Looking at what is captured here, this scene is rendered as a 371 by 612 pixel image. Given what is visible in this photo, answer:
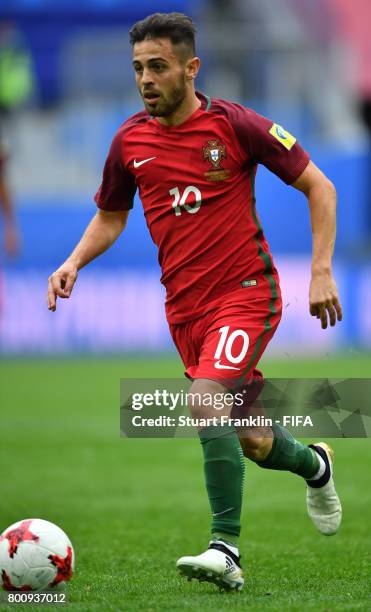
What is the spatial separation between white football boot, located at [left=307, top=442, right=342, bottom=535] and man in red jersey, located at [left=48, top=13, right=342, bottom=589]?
0.32 m

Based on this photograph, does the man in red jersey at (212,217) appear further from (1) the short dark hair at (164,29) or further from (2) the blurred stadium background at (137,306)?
(2) the blurred stadium background at (137,306)

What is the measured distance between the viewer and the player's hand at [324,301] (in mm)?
5176

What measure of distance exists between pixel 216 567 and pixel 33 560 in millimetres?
724

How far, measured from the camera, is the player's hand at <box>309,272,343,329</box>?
Answer: 5.18 meters

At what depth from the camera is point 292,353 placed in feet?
64.7

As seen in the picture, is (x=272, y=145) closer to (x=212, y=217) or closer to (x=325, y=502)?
(x=212, y=217)

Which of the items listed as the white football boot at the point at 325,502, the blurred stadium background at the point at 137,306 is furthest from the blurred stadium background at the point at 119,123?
the white football boot at the point at 325,502

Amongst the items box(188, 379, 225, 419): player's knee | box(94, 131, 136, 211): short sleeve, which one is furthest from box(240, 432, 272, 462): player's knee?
box(94, 131, 136, 211): short sleeve

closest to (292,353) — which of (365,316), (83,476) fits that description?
(365,316)

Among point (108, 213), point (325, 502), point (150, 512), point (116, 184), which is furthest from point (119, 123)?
point (325, 502)

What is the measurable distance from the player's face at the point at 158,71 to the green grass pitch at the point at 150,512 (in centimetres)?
209

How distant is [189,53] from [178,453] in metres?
6.15

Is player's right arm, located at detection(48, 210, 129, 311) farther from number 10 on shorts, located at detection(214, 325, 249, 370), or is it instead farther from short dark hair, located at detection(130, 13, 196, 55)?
short dark hair, located at detection(130, 13, 196, 55)

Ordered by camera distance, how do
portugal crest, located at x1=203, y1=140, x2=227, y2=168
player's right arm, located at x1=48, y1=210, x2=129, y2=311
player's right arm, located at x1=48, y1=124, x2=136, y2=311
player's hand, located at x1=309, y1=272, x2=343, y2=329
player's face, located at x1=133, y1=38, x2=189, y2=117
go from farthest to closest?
player's right arm, located at x1=48, y1=124, x2=136, y2=311
player's right arm, located at x1=48, y1=210, x2=129, y2=311
portugal crest, located at x1=203, y1=140, x2=227, y2=168
player's face, located at x1=133, y1=38, x2=189, y2=117
player's hand, located at x1=309, y1=272, x2=343, y2=329
